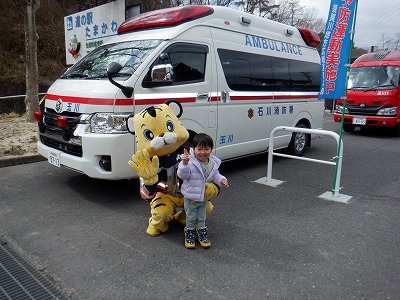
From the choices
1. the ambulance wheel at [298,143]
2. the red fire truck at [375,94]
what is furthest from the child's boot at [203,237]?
the red fire truck at [375,94]

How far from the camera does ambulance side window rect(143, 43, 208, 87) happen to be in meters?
4.46

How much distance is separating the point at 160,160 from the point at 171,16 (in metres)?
2.24

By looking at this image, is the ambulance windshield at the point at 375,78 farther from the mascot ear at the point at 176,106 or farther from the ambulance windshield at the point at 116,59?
the mascot ear at the point at 176,106

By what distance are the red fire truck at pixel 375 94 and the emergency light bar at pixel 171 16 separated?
6383mm

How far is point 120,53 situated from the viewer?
4.64 m

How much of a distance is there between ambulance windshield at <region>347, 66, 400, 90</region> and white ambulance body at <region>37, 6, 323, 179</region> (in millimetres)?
4882

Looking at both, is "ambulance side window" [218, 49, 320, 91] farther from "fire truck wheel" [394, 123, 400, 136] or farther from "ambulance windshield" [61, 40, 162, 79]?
"fire truck wheel" [394, 123, 400, 136]

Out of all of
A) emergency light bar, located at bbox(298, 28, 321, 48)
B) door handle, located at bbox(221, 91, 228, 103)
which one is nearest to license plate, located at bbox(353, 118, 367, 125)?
emergency light bar, located at bbox(298, 28, 321, 48)

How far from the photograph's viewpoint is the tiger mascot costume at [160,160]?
3160 millimetres

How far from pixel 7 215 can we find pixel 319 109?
20.2ft

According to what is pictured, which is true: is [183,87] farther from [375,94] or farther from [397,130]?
[397,130]

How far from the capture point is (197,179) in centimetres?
314

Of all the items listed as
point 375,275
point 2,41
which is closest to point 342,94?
point 375,275

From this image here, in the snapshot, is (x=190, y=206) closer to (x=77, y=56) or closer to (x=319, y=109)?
(x=319, y=109)
